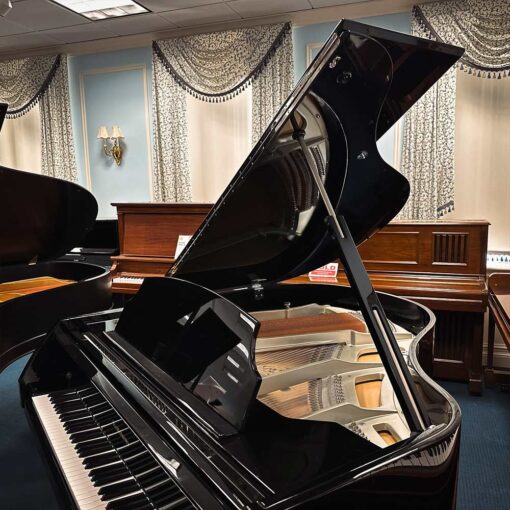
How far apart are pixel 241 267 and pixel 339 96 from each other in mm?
1095

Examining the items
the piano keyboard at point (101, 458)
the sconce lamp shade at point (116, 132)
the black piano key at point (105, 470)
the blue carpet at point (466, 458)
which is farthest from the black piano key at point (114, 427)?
the sconce lamp shade at point (116, 132)

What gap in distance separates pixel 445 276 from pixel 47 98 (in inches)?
196

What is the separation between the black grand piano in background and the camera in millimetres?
2254

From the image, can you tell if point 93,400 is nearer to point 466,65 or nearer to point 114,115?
point 466,65

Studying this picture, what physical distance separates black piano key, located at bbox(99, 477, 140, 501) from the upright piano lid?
1.99 m

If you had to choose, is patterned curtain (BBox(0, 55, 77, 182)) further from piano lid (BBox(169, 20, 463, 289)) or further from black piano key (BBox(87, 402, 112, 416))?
black piano key (BBox(87, 402, 112, 416))

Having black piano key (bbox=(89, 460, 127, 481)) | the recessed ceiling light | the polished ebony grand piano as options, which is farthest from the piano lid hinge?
the recessed ceiling light

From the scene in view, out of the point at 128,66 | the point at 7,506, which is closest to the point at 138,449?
the point at 7,506

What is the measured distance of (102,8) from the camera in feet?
14.1

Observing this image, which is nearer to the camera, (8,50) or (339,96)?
(339,96)

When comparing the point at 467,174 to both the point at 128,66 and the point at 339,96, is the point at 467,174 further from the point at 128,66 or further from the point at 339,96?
the point at 128,66

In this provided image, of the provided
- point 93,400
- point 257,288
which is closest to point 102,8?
point 257,288

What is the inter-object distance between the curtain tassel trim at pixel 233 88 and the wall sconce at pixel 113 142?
992mm

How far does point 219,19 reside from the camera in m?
4.50
